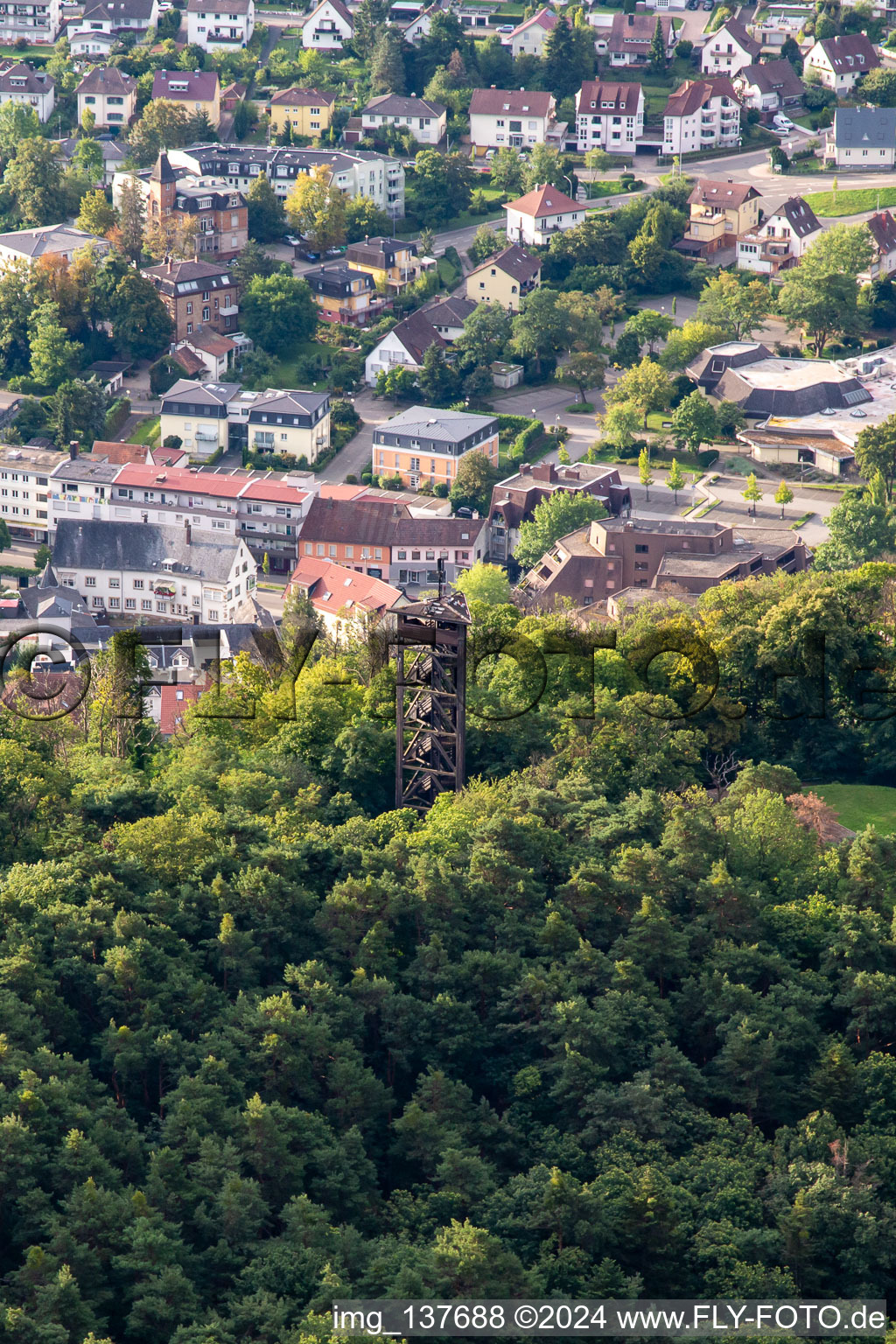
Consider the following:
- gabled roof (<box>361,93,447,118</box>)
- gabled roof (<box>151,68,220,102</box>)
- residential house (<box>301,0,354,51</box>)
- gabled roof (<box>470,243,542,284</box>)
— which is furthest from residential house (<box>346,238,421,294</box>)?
residential house (<box>301,0,354,51</box>)

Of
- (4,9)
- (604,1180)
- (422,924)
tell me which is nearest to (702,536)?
(422,924)

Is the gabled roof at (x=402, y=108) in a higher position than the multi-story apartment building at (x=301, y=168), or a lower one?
higher

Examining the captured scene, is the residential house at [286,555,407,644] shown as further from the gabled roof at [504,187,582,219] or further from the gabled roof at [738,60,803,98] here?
the gabled roof at [738,60,803,98]

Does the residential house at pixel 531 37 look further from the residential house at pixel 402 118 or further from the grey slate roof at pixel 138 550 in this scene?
the grey slate roof at pixel 138 550

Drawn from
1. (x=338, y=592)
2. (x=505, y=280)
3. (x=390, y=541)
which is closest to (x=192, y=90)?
(x=505, y=280)

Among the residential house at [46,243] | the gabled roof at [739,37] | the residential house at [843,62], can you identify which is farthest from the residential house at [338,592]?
the residential house at [843,62]
